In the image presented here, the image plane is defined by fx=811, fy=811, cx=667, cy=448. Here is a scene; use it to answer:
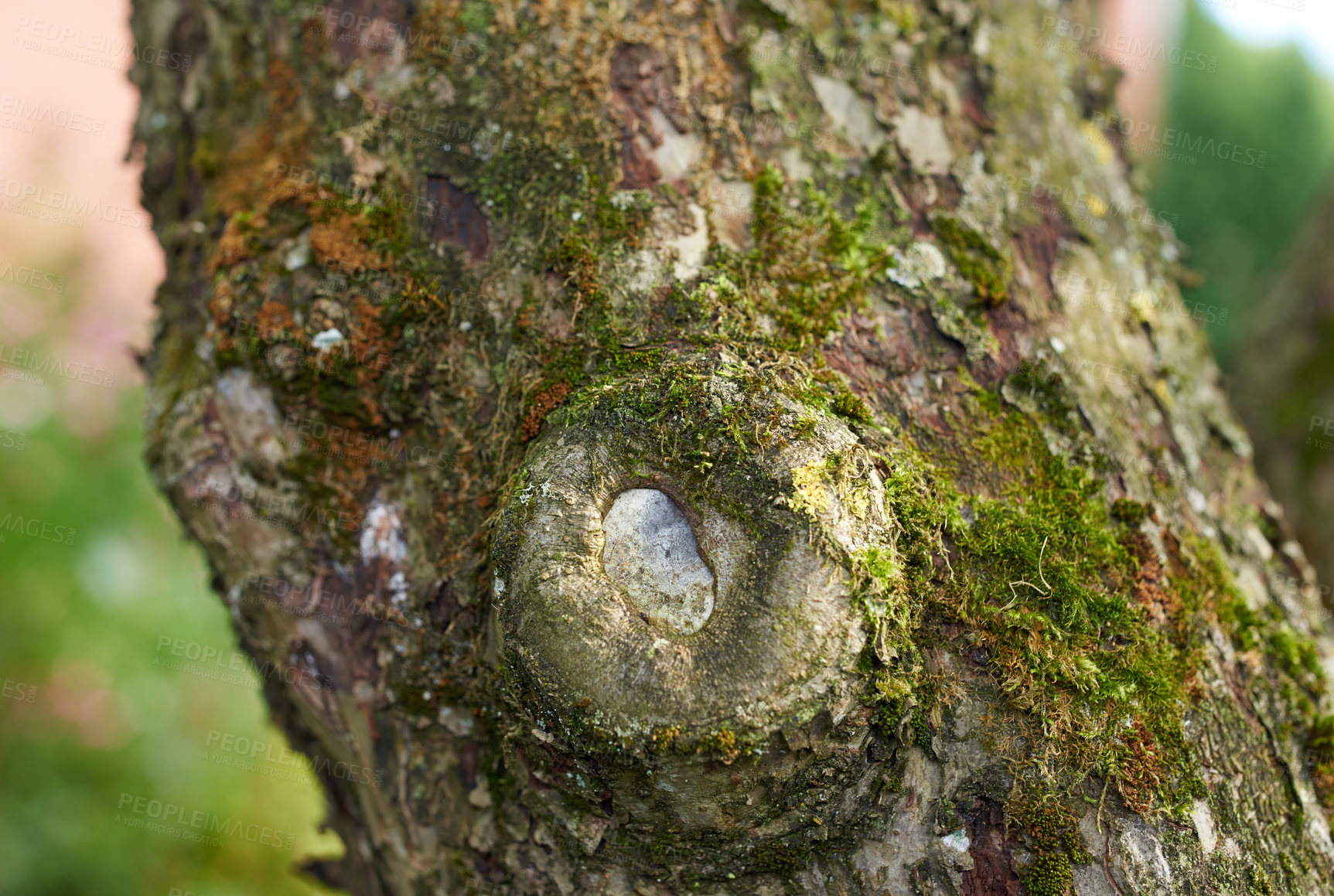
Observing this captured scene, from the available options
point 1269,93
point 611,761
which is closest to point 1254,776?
point 611,761

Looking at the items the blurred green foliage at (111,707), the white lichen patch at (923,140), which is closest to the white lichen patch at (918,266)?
the white lichen patch at (923,140)

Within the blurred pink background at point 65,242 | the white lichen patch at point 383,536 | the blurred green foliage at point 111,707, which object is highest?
the white lichen patch at point 383,536

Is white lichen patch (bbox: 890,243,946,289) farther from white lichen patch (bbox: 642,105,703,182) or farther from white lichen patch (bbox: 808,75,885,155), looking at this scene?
white lichen patch (bbox: 642,105,703,182)

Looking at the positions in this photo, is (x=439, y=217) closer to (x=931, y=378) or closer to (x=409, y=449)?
(x=409, y=449)

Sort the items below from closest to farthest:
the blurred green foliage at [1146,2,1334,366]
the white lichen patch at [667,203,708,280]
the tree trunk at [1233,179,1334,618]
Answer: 1. the white lichen patch at [667,203,708,280]
2. the tree trunk at [1233,179,1334,618]
3. the blurred green foliage at [1146,2,1334,366]

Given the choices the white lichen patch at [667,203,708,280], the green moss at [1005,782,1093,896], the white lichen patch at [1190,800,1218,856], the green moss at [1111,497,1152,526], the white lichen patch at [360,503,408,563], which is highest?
the white lichen patch at [667,203,708,280]

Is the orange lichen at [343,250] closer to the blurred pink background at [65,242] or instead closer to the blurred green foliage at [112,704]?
the blurred green foliage at [112,704]

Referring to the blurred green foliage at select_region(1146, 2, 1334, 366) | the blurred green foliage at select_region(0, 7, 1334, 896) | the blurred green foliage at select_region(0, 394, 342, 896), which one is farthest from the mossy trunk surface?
the blurred green foliage at select_region(1146, 2, 1334, 366)
